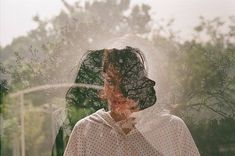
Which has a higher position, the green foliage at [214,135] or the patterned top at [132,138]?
the patterned top at [132,138]

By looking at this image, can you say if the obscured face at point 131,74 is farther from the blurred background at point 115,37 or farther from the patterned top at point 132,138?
the blurred background at point 115,37

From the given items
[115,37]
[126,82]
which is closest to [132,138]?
[126,82]

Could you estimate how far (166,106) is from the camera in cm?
136

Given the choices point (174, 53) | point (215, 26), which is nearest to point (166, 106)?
point (174, 53)

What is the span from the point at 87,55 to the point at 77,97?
0.46 feet

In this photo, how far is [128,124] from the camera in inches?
41.8

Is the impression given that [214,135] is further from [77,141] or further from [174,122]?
[77,141]

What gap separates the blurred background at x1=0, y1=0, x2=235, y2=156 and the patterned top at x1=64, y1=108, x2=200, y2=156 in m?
0.34

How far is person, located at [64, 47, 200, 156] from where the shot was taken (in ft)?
3.42

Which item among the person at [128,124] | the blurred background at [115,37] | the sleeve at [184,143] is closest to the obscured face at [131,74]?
the person at [128,124]

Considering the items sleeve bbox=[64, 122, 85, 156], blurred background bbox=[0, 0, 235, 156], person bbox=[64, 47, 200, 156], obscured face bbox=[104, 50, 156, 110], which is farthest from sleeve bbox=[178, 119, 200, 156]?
blurred background bbox=[0, 0, 235, 156]

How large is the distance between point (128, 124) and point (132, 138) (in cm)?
4

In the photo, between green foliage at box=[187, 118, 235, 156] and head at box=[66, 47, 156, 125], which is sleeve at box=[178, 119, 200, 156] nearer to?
head at box=[66, 47, 156, 125]

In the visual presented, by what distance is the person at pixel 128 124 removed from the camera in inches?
41.1
